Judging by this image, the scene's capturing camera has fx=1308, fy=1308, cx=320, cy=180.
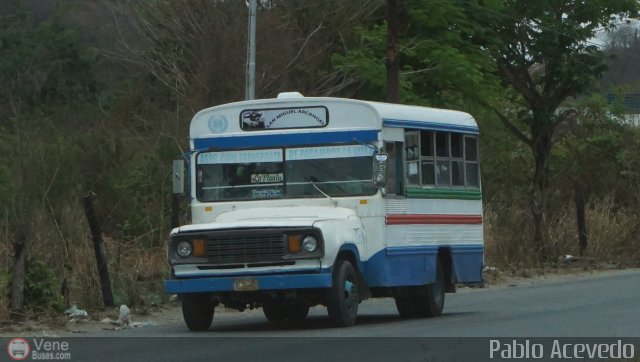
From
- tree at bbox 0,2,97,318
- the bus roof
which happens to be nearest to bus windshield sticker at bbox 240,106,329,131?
the bus roof

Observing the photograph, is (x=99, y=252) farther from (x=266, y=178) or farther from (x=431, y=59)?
(x=431, y=59)

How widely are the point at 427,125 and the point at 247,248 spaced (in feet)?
12.0

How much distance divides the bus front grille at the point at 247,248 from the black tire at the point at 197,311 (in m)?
0.64

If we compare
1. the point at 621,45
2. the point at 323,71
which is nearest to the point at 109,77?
the point at 323,71

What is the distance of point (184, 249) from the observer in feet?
49.3

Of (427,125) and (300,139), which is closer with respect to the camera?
(300,139)

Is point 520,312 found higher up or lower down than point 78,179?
lower down

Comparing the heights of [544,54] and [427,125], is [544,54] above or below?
→ above

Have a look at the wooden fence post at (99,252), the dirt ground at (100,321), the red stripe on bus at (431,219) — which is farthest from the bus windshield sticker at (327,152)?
the wooden fence post at (99,252)

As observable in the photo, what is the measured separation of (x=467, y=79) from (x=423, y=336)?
495 inches

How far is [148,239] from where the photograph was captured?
22859 mm

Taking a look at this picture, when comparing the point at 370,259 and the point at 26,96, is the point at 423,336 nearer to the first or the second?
the point at 370,259
